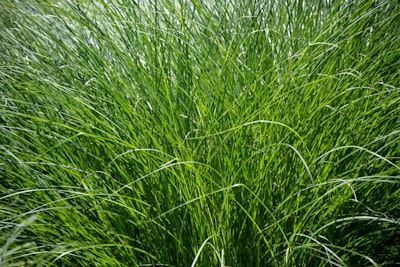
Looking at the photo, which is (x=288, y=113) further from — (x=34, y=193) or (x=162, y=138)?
(x=34, y=193)

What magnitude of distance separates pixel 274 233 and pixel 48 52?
32.8 inches

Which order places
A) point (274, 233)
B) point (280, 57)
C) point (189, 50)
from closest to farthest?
point (274, 233), point (280, 57), point (189, 50)

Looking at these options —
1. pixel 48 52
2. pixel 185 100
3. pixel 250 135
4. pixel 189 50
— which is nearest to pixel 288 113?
pixel 250 135

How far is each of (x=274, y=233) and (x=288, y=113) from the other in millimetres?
280

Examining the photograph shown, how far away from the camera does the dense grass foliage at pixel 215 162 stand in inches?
52.4

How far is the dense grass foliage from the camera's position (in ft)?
4.37

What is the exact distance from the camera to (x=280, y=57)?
5.13ft

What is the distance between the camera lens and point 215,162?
1.42 m

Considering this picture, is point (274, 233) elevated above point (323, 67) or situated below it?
below

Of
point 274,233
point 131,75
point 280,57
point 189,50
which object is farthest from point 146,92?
point 274,233

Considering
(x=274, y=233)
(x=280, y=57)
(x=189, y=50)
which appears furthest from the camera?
(x=189, y=50)

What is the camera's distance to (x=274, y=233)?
133cm

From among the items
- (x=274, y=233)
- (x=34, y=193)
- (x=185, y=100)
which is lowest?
(x=274, y=233)

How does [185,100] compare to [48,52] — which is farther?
[48,52]
